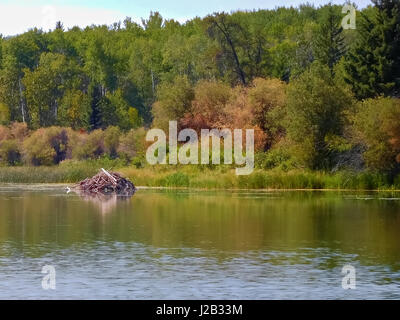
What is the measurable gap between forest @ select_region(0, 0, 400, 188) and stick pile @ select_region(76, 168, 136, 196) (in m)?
10.3

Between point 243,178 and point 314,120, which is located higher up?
point 314,120

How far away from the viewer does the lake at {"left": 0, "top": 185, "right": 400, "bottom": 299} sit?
17891mm

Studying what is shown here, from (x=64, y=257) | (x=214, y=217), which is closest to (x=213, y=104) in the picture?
(x=214, y=217)

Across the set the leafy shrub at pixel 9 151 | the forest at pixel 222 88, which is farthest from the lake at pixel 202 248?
the leafy shrub at pixel 9 151

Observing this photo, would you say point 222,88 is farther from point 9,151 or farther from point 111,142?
point 9,151

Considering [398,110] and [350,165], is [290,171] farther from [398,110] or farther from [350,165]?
[398,110]

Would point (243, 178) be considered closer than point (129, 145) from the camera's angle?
Yes


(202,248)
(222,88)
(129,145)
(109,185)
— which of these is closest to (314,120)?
(109,185)

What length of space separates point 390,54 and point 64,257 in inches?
1786

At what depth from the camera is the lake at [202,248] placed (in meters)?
17.9

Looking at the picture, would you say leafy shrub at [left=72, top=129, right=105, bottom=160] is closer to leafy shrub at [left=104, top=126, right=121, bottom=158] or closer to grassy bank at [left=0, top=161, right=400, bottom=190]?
leafy shrub at [left=104, top=126, right=121, bottom=158]

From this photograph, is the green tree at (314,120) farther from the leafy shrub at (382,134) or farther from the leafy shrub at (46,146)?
the leafy shrub at (46,146)

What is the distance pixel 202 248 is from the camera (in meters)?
24.7

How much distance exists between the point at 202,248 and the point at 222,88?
52.2 metres
